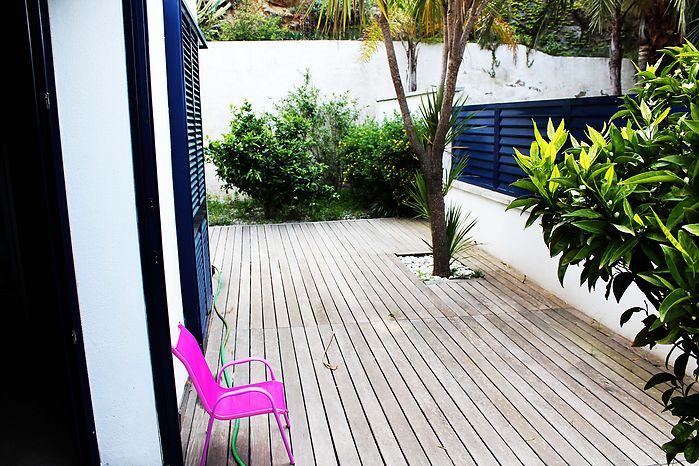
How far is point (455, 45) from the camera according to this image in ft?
16.7

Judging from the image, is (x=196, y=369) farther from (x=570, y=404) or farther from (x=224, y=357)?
(x=570, y=404)

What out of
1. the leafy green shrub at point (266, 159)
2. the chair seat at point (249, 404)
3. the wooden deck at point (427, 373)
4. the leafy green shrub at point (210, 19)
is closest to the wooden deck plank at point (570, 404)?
the wooden deck at point (427, 373)

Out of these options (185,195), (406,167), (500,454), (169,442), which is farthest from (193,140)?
(406,167)

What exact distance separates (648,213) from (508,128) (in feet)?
16.0

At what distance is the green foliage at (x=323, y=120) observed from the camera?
30.6 ft

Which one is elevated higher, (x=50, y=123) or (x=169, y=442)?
(x=50, y=123)

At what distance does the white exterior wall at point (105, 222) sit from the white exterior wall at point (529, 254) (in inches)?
119

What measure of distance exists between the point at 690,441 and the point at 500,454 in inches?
61.0

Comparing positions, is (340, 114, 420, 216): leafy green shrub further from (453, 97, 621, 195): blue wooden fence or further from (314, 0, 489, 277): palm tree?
(314, 0, 489, 277): palm tree

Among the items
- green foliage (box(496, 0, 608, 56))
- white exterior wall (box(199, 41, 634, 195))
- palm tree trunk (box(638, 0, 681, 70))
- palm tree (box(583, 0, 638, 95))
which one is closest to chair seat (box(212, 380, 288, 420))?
white exterior wall (box(199, 41, 634, 195))

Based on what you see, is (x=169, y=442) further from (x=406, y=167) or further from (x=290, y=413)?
(x=406, y=167)

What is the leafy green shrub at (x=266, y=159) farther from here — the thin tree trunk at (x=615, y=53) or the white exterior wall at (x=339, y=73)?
the thin tree trunk at (x=615, y=53)

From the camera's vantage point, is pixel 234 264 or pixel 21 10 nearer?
pixel 21 10

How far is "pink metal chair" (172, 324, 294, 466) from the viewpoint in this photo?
2574mm
